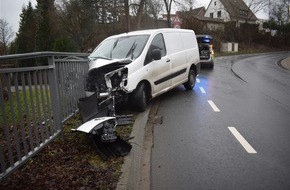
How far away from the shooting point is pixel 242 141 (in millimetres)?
5402

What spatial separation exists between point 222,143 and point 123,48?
12.9 ft

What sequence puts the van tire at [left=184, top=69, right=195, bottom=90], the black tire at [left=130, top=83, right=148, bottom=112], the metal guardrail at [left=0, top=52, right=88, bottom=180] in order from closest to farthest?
the metal guardrail at [left=0, top=52, right=88, bottom=180] < the black tire at [left=130, top=83, right=148, bottom=112] < the van tire at [left=184, top=69, right=195, bottom=90]

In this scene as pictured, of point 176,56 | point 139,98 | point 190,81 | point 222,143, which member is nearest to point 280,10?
point 190,81

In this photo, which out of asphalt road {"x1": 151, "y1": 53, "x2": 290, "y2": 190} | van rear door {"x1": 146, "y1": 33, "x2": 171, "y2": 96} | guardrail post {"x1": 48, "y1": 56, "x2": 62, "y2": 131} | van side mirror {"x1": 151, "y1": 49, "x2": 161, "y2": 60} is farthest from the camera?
van rear door {"x1": 146, "y1": 33, "x2": 171, "y2": 96}

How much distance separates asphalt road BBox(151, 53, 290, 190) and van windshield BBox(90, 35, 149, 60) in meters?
1.74

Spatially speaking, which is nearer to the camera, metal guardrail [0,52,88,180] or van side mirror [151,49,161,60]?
metal guardrail [0,52,88,180]

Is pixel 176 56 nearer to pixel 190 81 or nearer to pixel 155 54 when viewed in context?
pixel 155 54

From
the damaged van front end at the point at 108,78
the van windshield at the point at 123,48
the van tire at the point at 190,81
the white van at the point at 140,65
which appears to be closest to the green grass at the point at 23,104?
the damaged van front end at the point at 108,78

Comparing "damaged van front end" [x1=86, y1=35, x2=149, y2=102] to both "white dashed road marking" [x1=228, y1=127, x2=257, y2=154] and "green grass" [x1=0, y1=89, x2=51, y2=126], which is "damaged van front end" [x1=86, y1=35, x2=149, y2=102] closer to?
"green grass" [x1=0, y1=89, x2=51, y2=126]

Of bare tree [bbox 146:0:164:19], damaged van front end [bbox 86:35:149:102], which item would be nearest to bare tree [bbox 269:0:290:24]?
bare tree [bbox 146:0:164:19]

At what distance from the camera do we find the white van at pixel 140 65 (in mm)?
6707

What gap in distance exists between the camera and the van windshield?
7.61m

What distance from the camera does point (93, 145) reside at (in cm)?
483

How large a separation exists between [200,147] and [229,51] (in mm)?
38782
